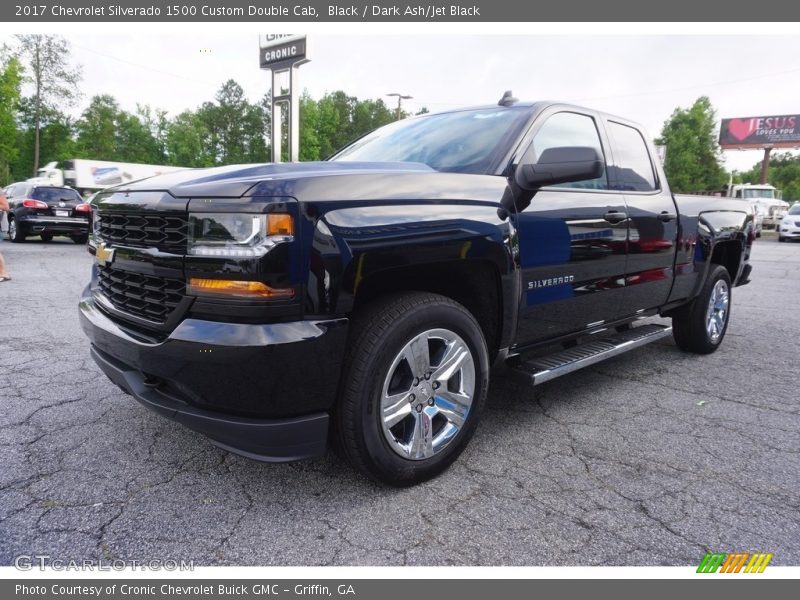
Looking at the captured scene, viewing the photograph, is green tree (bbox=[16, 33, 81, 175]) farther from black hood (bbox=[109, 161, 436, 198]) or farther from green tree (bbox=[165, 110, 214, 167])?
black hood (bbox=[109, 161, 436, 198])

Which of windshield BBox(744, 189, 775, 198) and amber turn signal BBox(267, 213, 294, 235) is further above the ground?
windshield BBox(744, 189, 775, 198)

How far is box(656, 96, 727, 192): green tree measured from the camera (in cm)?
4859

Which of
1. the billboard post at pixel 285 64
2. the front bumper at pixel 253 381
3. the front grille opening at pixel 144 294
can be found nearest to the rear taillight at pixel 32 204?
the billboard post at pixel 285 64

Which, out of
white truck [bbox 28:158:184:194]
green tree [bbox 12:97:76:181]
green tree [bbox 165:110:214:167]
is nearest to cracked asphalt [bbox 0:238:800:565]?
white truck [bbox 28:158:184:194]

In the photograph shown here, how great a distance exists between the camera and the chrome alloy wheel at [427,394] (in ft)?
7.28

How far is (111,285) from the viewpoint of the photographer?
8.11 ft

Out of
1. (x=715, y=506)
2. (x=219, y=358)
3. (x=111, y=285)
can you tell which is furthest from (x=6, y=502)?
(x=715, y=506)

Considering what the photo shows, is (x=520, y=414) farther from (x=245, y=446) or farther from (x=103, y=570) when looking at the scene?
(x=103, y=570)

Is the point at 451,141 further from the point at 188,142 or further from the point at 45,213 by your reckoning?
the point at 188,142

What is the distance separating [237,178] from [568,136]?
83.0 inches

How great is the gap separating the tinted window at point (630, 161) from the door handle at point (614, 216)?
264 millimetres

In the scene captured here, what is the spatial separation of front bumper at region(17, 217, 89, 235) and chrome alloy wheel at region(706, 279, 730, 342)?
47.6 feet

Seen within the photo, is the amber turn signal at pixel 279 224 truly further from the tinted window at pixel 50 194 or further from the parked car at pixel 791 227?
the parked car at pixel 791 227

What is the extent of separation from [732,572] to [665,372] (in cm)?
246
